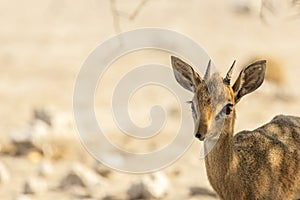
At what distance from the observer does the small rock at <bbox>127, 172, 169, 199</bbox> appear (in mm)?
6770

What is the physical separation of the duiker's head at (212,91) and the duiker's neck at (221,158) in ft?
0.38

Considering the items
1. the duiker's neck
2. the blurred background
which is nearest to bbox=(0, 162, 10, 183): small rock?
the blurred background

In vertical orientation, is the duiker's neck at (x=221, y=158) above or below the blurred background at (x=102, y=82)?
below

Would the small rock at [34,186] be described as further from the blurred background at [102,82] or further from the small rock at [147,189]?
the small rock at [147,189]

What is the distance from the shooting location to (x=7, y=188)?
285 inches

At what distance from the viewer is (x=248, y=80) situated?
504cm

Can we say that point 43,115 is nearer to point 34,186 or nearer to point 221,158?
point 34,186

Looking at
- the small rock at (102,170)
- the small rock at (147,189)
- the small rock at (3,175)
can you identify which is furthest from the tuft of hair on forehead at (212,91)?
the small rock at (3,175)

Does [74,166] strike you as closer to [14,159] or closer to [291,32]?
[14,159]

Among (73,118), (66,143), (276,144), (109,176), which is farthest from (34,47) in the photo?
(276,144)

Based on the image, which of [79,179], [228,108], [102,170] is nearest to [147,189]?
[79,179]

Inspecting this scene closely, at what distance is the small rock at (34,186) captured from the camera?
7.04 m

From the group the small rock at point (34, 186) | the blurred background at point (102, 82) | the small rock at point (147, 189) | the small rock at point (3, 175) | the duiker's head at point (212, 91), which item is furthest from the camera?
the small rock at point (3, 175)

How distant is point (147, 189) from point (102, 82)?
15.8 feet
